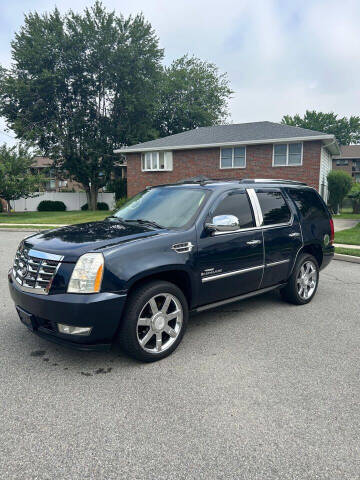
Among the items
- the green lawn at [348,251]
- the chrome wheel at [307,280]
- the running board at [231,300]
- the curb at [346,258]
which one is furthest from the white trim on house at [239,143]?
the running board at [231,300]

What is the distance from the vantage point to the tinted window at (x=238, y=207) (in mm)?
4266

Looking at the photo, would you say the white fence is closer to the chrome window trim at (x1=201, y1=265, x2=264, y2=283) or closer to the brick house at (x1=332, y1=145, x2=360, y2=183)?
the chrome window trim at (x1=201, y1=265, x2=264, y2=283)

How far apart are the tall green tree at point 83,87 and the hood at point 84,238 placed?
1184 inches

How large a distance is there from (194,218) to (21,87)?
32.6m

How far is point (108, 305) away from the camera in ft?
10.2

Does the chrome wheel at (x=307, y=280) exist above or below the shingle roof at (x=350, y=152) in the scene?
below

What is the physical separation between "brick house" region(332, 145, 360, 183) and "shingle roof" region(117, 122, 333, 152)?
34.4 m

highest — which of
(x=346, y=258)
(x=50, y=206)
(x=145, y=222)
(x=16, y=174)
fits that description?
(x=16, y=174)

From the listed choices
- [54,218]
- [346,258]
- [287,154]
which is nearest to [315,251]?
[346,258]

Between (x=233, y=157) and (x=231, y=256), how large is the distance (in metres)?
21.2

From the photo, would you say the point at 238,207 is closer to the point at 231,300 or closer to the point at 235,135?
the point at 231,300

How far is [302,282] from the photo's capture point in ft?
17.5

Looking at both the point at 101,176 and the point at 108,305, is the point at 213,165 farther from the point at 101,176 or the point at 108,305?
the point at 108,305

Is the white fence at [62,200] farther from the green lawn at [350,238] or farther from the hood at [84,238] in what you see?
the hood at [84,238]
